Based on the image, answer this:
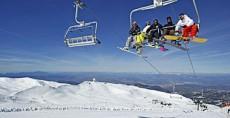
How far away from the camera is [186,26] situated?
18719 mm

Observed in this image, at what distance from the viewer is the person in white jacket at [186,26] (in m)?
18.4

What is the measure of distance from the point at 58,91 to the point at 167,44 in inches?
2862

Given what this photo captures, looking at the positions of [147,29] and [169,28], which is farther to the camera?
[147,29]

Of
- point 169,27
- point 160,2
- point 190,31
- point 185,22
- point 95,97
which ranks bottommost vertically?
point 95,97

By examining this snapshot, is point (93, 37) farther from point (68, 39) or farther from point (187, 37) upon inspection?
point (187, 37)

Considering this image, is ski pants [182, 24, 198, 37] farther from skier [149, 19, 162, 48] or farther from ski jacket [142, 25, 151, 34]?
ski jacket [142, 25, 151, 34]

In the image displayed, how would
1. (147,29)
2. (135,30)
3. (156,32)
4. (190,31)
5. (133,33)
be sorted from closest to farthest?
(190,31) < (156,32) < (147,29) < (135,30) < (133,33)

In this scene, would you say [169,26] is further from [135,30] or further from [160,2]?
[160,2]

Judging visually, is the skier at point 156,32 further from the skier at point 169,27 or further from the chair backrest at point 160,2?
the chair backrest at point 160,2

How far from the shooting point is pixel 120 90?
11100cm

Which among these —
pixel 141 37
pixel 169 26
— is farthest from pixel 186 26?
pixel 141 37

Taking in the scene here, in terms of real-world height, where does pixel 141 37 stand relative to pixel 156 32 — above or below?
below

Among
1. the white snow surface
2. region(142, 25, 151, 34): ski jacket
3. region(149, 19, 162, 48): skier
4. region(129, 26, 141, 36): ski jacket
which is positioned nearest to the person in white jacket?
region(149, 19, 162, 48): skier

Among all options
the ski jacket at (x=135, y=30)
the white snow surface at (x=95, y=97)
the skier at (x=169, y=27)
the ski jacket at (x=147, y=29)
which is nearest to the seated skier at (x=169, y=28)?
the skier at (x=169, y=27)
